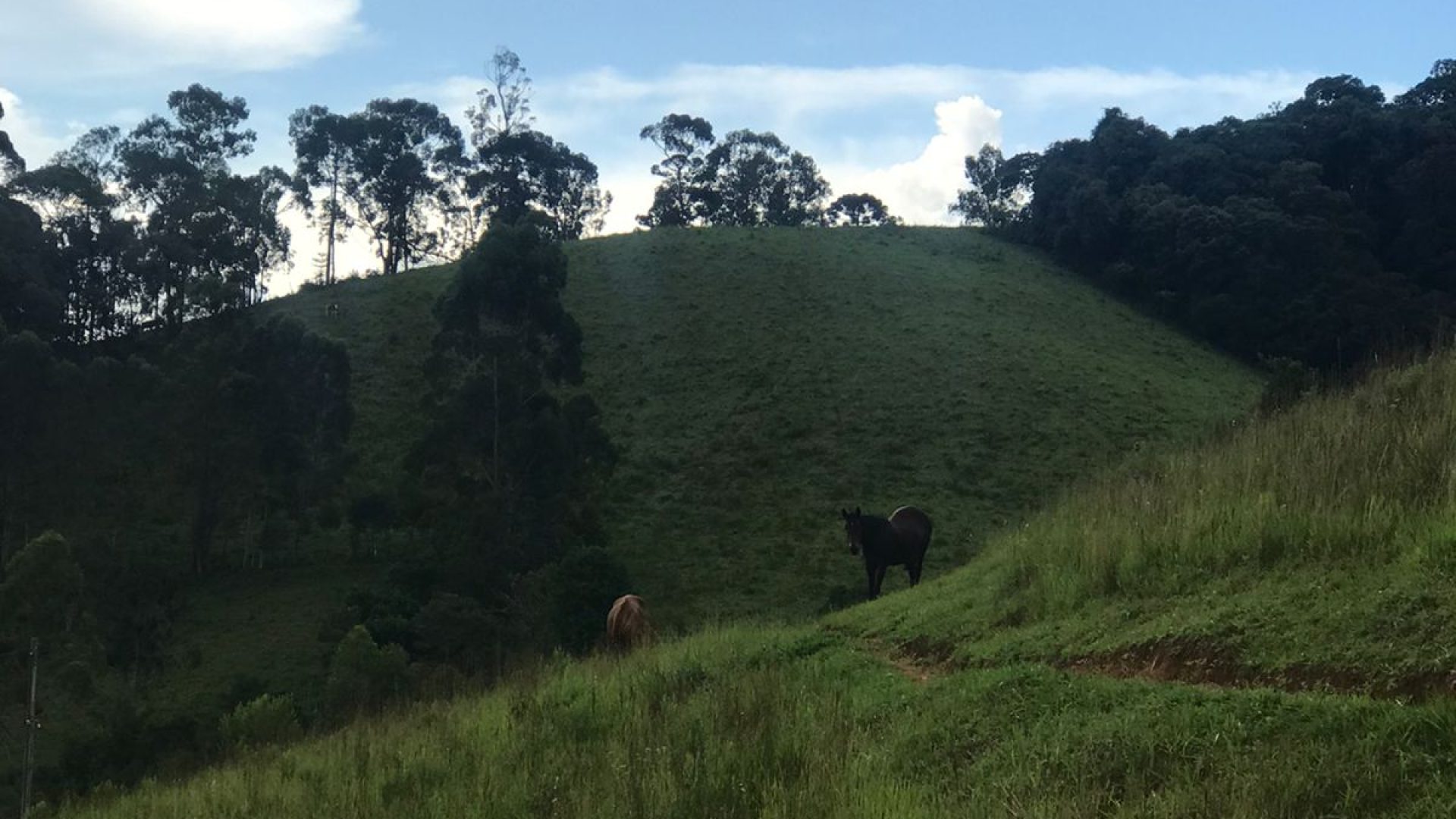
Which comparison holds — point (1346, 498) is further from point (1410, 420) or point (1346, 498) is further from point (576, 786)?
point (576, 786)

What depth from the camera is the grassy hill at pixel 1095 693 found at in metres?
5.72

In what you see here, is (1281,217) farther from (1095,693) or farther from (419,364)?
(1095,693)

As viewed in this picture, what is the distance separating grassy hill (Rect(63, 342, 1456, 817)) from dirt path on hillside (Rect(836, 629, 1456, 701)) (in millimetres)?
19

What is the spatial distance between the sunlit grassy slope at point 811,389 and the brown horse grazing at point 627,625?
10013 millimetres

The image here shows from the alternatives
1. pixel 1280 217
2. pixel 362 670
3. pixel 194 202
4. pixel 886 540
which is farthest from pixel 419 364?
pixel 1280 217

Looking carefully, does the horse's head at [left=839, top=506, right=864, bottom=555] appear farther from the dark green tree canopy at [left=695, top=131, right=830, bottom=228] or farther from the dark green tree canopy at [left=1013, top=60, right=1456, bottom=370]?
the dark green tree canopy at [left=695, top=131, right=830, bottom=228]

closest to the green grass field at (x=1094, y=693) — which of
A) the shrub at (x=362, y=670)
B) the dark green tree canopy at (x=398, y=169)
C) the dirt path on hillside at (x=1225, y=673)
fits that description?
the dirt path on hillside at (x=1225, y=673)

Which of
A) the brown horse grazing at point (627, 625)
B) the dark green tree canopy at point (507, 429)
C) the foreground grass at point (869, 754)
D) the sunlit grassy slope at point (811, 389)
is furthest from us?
the sunlit grassy slope at point (811, 389)

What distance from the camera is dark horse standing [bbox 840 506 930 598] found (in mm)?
22969

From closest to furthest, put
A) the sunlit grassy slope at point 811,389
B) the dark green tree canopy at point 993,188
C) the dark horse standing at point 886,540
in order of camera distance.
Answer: the dark horse standing at point 886,540
the sunlit grassy slope at point 811,389
the dark green tree canopy at point 993,188

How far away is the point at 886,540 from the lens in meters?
23.4

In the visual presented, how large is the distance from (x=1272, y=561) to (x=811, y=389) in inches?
1787

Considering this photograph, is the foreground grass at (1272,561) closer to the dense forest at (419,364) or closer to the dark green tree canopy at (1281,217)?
the dense forest at (419,364)

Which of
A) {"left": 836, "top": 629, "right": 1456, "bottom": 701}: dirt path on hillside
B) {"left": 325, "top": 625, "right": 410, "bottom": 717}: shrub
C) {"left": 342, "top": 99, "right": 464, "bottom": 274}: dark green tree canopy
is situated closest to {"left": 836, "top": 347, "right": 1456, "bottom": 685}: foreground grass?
{"left": 836, "top": 629, "right": 1456, "bottom": 701}: dirt path on hillside
